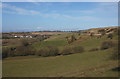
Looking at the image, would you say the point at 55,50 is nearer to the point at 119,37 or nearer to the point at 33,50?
the point at 33,50

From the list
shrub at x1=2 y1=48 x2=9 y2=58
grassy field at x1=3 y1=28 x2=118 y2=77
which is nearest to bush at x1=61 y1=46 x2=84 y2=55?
grassy field at x1=3 y1=28 x2=118 y2=77

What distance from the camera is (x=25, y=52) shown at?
35.1m

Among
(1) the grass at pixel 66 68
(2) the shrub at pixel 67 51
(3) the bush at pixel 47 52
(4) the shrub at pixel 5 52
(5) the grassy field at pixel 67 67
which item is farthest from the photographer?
(2) the shrub at pixel 67 51

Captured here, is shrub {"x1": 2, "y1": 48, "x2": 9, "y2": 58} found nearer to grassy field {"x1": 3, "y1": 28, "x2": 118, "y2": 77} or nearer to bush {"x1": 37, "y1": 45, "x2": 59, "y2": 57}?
grassy field {"x1": 3, "y1": 28, "x2": 118, "y2": 77}

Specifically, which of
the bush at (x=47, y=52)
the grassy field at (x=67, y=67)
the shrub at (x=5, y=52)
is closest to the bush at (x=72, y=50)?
the bush at (x=47, y=52)

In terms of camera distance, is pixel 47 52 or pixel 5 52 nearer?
pixel 5 52

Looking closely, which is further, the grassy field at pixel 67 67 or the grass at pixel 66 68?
the grass at pixel 66 68

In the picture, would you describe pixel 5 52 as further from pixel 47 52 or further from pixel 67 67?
pixel 67 67

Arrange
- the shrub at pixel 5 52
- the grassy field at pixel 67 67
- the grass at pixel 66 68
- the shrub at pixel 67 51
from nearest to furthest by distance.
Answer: the grassy field at pixel 67 67
the grass at pixel 66 68
the shrub at pixel 5 52
the shrub at pixel 67 51

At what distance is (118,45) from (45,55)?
25598 mm

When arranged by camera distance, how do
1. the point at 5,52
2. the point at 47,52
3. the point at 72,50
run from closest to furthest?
1. the point at 5,52
2. the point at 47,52
3. the point at 72,50

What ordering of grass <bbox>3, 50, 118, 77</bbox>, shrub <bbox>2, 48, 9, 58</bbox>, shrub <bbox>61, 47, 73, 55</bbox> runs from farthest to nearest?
1. shrub <bbox>61, 47, 73, 55</bbox>
2. shrub <bbox>2, 48, 9, 58</bbox>
3. grass <bbox>3, 50, 118, 77</bbox>

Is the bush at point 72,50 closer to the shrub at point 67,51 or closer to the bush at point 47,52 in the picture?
the shrub at point 67,51

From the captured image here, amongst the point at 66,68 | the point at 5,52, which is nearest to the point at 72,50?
the point at 5,52
